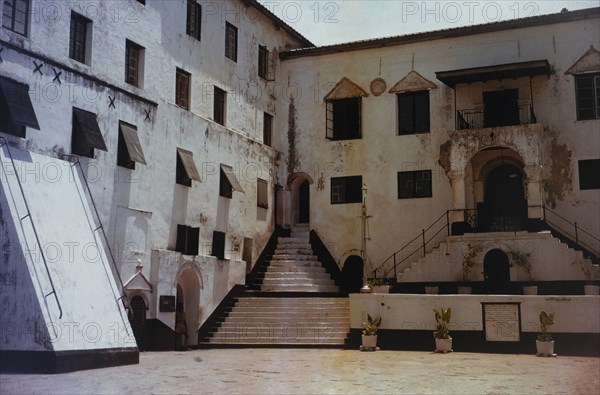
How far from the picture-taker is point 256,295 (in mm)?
24219

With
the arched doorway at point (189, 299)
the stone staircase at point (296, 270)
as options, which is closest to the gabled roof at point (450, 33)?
the stone staircase at point (296, 270)

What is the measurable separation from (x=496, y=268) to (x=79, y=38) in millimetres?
15055

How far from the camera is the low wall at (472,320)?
694 inches

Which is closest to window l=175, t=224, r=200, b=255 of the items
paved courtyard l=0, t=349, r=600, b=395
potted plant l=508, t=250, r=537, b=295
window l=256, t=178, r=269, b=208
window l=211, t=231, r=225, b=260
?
window l=211, t=231, r=225, b=260

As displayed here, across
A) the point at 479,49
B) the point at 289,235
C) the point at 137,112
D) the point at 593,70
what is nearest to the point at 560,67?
the point at 593,70

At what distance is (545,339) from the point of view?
17250mm

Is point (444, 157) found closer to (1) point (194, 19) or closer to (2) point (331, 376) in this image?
(1) point (194, 19)

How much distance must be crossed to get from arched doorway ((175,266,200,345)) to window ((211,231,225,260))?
1.43m

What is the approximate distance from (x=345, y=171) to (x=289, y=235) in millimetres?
3423

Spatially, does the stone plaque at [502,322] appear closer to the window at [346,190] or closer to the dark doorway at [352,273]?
the dark doorway at [352,273]

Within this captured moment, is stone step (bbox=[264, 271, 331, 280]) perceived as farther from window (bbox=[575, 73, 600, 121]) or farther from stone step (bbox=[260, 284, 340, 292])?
window (bbox=[575, 73, 600, 121])

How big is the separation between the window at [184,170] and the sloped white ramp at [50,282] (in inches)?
228

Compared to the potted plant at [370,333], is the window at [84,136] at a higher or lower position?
higher

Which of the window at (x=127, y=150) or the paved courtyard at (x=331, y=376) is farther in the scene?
the window at (x=127, y=150)
